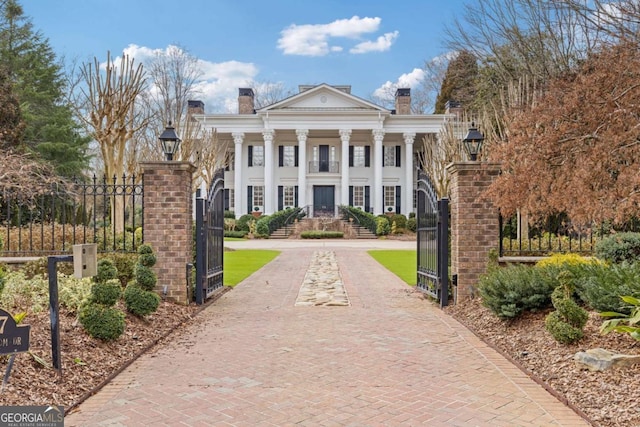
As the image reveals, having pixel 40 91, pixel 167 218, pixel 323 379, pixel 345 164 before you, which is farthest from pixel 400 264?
pixel 40 91

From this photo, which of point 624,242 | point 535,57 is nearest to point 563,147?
point 624,242

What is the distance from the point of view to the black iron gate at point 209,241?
28.4ft

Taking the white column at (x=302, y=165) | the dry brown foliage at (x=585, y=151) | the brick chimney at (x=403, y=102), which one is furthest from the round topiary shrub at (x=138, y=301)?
the brick chimney at (x=403, y=102)

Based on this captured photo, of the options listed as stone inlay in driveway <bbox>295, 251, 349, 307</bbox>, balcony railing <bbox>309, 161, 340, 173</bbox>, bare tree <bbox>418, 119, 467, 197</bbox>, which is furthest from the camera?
balcony railing <bbox>309, 161, 340, 173</bbox>

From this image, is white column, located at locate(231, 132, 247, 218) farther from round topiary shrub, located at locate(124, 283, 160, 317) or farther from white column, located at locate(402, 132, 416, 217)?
round topiary shrub, located at locate(124, 283, 160, 317)

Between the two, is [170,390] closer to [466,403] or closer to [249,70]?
[466,403]

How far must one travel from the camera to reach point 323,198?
130 ft

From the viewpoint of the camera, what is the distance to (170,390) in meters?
4.41

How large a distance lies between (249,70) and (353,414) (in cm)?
4869

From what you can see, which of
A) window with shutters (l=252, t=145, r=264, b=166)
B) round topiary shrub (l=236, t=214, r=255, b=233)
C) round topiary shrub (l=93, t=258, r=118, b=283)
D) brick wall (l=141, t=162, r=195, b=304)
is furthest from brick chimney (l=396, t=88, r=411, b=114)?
round topiary shrub (l=93, t=258, r=118, b=283)

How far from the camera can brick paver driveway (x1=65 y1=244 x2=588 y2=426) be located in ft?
12.5

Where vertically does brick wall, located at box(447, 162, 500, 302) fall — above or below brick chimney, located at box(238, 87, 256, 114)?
below

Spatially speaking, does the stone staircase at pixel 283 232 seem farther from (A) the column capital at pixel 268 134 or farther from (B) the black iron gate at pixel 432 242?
(B) the black iron gate at pixel 432 242

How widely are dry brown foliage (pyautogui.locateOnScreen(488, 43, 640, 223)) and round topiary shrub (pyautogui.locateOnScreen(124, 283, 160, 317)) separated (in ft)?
16.6
